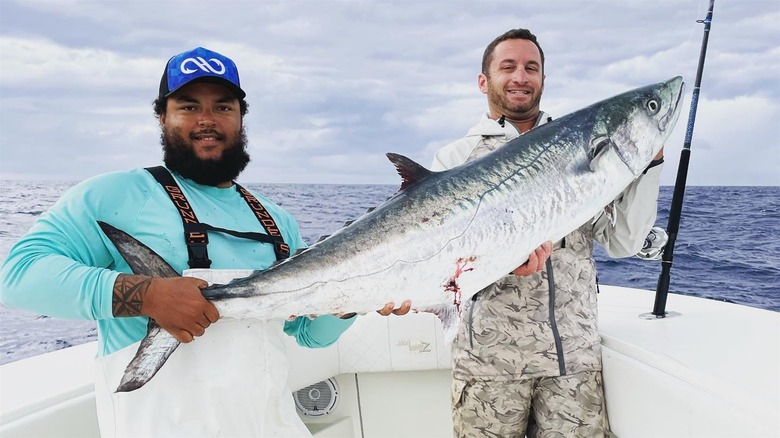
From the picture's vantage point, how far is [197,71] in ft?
7.22

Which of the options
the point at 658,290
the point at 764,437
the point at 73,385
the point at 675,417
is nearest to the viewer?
the point at 764,437

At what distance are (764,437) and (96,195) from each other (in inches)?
93.0

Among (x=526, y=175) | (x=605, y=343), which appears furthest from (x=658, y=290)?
(x=526, y=175)

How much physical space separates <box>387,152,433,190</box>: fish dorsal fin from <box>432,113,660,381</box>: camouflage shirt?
2.21ft

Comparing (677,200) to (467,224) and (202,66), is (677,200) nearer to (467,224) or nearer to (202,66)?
(467,224)

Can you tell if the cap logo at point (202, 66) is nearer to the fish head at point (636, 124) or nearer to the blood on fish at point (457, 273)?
the blood on fish at point (457, 273)

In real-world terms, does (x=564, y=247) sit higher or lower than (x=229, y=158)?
lower

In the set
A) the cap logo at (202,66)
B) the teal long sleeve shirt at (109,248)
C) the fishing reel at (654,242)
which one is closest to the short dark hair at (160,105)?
the cap logo at (202,66)

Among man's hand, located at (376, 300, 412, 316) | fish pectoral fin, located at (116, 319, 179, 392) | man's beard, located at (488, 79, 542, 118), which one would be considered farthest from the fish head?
fish pectoral fin, located at (116, 319, 179, 392)

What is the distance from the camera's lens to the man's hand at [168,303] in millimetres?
1684

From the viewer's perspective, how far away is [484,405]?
A: 2.45 meters

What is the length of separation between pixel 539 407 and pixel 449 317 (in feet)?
2.46

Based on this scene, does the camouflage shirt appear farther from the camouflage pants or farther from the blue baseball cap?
the blue baseball cap

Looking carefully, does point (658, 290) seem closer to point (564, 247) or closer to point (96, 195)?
point (564, 247)
